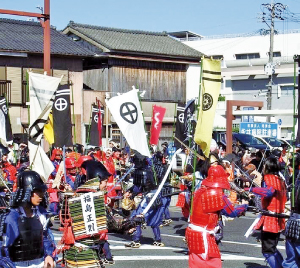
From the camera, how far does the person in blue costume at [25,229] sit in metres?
6.00

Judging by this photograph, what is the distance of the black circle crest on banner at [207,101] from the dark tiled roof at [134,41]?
23.3 meters

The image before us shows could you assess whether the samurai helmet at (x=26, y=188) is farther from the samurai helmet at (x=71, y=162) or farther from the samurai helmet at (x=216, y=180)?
the samurai helmet at (x=71, y=162)

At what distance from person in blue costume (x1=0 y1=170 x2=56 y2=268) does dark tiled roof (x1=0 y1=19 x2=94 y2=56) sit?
23.2m

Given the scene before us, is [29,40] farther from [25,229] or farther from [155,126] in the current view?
[25,229]

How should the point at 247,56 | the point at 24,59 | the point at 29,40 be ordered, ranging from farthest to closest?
the point at 247,56
the point at 29,40
the point at 24,59

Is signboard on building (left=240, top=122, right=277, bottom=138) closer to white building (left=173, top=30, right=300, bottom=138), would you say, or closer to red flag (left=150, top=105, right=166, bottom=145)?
red flag (left=150, top=105, right=166, bottom=145)

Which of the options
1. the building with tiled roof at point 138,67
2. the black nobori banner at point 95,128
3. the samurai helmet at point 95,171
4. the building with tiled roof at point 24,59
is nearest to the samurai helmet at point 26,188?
the samurai helmet at point 95,171

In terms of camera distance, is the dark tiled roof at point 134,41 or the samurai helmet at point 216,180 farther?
the dark tiled roof at point 134,41

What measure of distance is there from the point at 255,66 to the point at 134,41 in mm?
13515

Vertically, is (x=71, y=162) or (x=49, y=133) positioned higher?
(x=49, y=133)

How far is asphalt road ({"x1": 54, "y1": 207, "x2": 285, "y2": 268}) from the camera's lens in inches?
396

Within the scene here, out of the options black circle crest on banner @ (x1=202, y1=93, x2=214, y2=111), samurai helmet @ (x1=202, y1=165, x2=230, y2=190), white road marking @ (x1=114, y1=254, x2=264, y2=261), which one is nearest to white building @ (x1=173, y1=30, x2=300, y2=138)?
white road marking @ (x1=114, y1=254, x2=264, y2=261)

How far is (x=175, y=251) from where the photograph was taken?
1118 centimetres

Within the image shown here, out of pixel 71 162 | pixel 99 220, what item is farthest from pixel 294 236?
pixel 71 162
